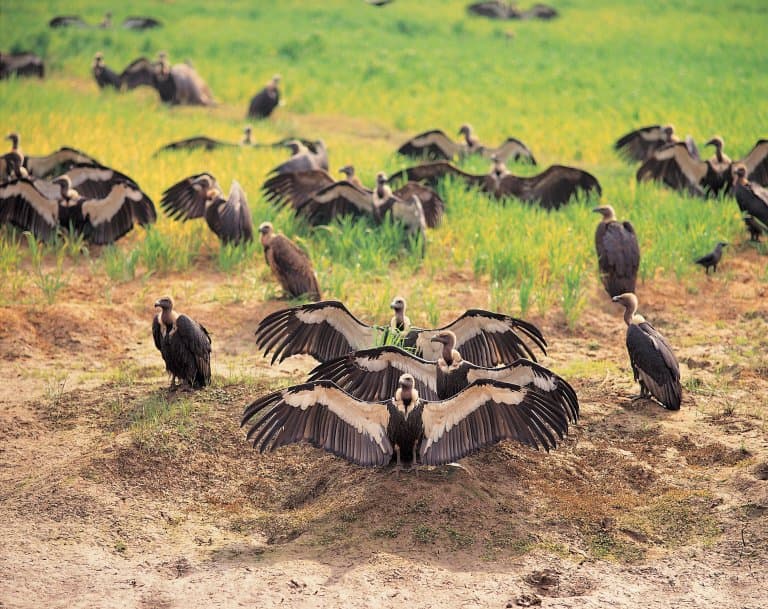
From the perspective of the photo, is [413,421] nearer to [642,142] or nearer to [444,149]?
[444,149]

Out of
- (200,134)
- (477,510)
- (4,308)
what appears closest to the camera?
(477,510)

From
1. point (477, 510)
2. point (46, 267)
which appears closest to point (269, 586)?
point (477, 510)


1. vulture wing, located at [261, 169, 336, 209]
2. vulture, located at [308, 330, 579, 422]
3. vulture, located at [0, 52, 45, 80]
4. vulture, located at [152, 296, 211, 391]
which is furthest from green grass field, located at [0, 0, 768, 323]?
vulture, located at [308, 330, 579, 422]

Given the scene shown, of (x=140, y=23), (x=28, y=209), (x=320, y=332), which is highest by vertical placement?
(x=140, y=23)

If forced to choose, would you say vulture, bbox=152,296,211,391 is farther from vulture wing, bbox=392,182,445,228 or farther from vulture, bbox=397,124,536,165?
vulture, bbox=397,124,536,165

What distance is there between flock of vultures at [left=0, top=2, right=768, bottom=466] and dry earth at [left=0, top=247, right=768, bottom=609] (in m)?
0.29

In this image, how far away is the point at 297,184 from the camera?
11.8 meters

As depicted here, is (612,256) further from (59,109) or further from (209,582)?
(59,109)

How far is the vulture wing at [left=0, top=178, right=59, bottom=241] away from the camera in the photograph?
10836 mm

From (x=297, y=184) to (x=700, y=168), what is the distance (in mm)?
5170

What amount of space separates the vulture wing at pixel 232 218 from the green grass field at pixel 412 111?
0.64 ft

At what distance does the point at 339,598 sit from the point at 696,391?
12.7ft

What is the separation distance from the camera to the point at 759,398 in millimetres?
7852

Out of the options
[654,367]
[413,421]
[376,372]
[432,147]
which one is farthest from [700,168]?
[413,421]
